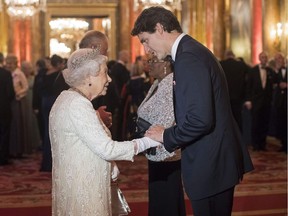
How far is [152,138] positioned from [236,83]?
7.60 metres

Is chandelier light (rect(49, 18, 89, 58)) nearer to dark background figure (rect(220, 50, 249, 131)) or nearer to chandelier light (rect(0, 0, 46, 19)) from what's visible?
chandelier light (rect(0, 0, 46, 19))

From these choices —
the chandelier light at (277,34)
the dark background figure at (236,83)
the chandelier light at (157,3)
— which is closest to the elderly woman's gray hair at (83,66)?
the dark background figure at (236,83)

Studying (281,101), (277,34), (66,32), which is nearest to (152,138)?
(281,101)

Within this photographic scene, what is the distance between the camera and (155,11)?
3.14 m

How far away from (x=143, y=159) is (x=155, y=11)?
7.00m

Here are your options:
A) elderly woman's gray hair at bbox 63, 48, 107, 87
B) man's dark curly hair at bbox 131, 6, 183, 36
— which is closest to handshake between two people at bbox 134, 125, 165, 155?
elderly woman's gray hair at bbox 63, 48, 107, 87

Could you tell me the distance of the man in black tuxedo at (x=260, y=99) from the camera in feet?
34.7

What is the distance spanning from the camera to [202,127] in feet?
9.88

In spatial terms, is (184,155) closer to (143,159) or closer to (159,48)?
(159,48)

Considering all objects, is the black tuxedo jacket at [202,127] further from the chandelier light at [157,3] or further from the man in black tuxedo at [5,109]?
the chandelier light at [157,3]

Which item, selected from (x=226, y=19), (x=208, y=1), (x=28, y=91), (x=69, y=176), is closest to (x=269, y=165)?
(x=28, y=91)

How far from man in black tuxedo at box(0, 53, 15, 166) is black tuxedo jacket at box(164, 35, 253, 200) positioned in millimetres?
6194

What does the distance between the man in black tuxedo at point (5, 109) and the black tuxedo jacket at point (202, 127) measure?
20.3 feet

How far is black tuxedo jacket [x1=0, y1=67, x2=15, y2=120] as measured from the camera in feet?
29.5
